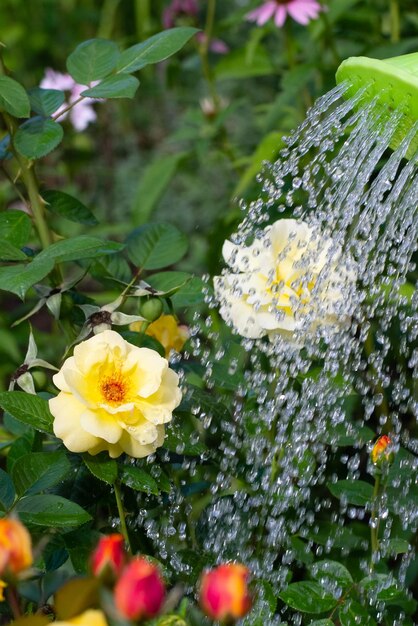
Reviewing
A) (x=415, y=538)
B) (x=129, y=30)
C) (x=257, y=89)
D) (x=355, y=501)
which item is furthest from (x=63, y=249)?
(x=129, y=30)

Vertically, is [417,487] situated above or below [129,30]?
below

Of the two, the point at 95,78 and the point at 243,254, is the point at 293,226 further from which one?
the point at 95,78

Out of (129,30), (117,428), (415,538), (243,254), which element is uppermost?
(129,30)

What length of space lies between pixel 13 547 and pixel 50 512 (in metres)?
0.36

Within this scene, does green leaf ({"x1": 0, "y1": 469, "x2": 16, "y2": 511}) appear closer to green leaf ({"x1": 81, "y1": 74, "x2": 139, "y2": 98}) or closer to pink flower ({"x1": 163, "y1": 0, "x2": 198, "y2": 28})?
green leaf ({"x1": 81, "y1": 74, "x2": 139, "y2": 98})

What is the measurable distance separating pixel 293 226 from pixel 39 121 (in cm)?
31

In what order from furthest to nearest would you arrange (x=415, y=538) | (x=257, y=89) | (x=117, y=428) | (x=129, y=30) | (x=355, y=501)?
1. (x=129, y=30)
2. (x=257, y=89)
3. (x=415, y=538)
4. (x=355, y=501)
5. (x=117, y=428)

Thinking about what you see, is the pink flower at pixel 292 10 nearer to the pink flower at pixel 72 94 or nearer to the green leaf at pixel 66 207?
the pink flower at pixel 72 94

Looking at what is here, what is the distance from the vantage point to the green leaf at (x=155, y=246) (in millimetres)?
1237

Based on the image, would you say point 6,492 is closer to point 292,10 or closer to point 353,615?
point 353,615

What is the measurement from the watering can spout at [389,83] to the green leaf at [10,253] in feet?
1.27

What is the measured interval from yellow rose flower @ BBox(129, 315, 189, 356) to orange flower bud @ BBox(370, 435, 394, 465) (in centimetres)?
29

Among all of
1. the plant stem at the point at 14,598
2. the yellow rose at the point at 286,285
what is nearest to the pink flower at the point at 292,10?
the yellow rose at the point at 286,285

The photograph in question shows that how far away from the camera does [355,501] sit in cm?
112
